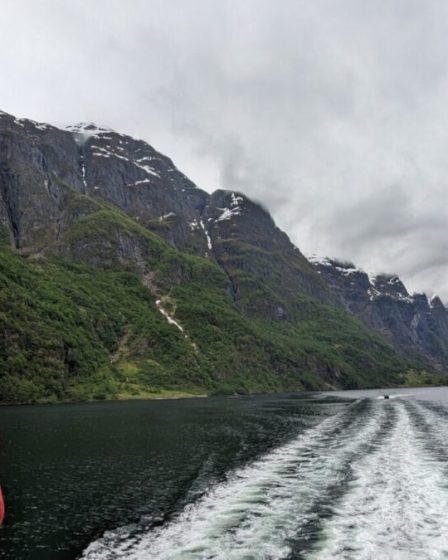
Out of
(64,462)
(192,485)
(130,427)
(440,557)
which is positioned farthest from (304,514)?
(130,427)

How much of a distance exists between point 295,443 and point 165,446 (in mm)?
17836

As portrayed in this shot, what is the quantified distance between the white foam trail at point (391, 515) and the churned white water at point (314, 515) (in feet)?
0.19

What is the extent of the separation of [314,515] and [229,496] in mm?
8363

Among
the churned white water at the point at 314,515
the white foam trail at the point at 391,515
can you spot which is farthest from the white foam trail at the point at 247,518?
the white foam trail at the point at 391,515

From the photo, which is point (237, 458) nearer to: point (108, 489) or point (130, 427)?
point (108, 489)

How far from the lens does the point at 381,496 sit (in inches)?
1554

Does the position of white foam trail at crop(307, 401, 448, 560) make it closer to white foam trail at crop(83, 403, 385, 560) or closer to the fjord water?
the fjord water

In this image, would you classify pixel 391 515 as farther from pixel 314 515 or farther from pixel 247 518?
pixel 247 518

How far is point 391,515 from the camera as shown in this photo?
3450 cm

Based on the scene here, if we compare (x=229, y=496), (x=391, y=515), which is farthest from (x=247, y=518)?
(x=391, y=515)

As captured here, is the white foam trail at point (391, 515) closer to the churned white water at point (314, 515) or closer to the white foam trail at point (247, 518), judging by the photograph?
the churned white water at point (314, 515)

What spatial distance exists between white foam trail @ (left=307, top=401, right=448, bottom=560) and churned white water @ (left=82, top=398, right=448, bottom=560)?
0.06 meters

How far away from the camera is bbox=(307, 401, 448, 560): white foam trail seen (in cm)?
2805

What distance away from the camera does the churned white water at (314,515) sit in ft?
93.6
